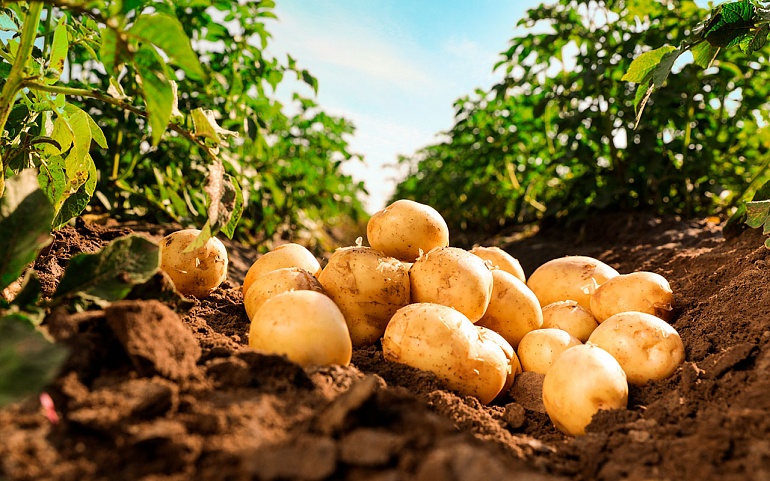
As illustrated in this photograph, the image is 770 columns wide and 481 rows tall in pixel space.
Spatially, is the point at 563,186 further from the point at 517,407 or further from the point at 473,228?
the point at 517,407

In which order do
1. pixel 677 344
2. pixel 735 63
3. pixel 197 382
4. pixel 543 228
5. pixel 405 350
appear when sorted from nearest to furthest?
pixel 197 382
pixel 405 350
pixel 677 344
pixel 735 63
pixel 543 228

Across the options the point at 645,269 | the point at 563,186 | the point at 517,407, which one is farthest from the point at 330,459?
the point at 563,186

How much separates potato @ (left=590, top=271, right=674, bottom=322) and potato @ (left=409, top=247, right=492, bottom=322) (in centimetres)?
56

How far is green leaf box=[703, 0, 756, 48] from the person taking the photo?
7.11 ft

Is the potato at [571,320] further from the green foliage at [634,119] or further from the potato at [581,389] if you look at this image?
the green foliage at [634,119]

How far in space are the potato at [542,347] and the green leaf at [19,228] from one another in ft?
5.21

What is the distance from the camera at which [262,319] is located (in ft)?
5.35

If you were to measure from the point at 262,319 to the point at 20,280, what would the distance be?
2.81 ft

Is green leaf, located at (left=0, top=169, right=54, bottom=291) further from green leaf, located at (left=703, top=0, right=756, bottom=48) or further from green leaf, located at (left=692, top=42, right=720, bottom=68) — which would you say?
green leaf, located at (left=692, top=42, right=720, bottom=68)

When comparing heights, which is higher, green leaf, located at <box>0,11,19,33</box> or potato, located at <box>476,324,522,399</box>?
green leaf, located at <box>0,11,19,33</box>

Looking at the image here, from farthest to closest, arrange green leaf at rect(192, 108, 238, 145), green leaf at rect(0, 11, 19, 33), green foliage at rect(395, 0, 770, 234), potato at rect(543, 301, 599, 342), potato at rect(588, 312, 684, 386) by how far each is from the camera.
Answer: green foliage at rect(395, 0, 770, 234), potato at rect(543, 301, 599, 342), green leaf at rect(0, 11, 19, 33), potato at rect(588, 312, 684, 386), green leaf at rect(192, 108, 238, 145)

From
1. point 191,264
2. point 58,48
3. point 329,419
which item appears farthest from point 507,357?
point 58,48

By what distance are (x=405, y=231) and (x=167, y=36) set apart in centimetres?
116

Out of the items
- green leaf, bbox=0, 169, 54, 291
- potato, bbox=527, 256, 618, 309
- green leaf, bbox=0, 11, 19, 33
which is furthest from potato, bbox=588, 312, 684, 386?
green leaf, bbox=0, 11, 19, 33
